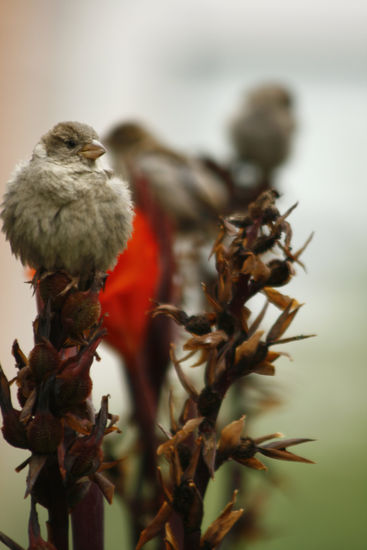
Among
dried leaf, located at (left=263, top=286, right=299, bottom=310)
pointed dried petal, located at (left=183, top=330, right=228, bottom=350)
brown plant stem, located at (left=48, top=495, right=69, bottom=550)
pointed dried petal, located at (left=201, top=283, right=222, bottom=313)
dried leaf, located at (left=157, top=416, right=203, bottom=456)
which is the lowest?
brown plant stem, located at (left=48, top=495, right=69, bottom=550)

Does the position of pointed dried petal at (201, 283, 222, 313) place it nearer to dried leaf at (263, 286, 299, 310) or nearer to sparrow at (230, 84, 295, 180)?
dried leaf at (263, 286, 299, 310)

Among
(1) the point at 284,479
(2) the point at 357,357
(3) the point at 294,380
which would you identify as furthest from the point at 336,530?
(2) the point at 357,357

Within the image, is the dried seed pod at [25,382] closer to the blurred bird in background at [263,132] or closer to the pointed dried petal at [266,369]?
the pointed dried petal at [266,369]

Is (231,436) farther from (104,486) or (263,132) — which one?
(263,132)

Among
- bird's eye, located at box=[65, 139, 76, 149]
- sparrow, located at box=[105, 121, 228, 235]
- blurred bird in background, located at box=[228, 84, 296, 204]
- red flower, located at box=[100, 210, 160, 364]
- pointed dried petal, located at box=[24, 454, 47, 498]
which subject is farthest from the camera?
blurred bird in background, located at box=[228, 84, 296, 204]

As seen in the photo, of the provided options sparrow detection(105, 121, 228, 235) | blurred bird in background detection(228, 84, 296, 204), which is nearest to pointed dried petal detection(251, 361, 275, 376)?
sparrow detection(105, 121, 228, 235)

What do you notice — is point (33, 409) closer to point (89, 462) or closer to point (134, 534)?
point (89, 462)
